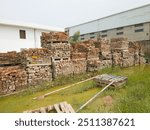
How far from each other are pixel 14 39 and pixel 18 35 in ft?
1.19

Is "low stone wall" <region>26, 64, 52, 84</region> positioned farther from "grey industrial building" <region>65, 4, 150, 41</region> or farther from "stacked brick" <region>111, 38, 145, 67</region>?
"grey industrial building" <region>65, 4, 150, 41</region>

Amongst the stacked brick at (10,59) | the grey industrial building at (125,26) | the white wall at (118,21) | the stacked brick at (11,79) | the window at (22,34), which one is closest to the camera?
the stacked brick at (11,79)

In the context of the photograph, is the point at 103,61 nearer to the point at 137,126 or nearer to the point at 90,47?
the point at 90,47

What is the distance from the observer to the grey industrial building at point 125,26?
7.49 metres

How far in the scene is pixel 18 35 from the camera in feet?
33.2

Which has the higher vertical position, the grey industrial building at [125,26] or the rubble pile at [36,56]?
the grey industrial building at [125,26]

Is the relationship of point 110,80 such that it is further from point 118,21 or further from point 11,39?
point 11,39

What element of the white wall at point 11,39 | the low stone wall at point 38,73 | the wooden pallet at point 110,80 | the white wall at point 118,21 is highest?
the white wall at point 118,21

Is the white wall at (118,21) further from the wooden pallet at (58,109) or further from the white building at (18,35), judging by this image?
the wooden pallet at (58,109)

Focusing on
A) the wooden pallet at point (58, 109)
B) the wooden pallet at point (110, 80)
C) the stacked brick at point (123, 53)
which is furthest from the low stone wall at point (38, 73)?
the stacked brick at point (123, 53)

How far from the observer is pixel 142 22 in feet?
24.7

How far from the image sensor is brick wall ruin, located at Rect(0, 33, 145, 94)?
4.91 meters

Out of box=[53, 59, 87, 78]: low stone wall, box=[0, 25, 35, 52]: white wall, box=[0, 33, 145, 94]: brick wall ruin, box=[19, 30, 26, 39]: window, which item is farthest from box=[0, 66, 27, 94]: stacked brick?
box=[19, 30, 26, 39]: window

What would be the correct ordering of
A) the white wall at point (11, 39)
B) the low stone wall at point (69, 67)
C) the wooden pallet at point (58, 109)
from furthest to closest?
the white wall at point (11, 39) < the low stone wall at point (69, 67) < the wooden pallet at point (58, 109)
